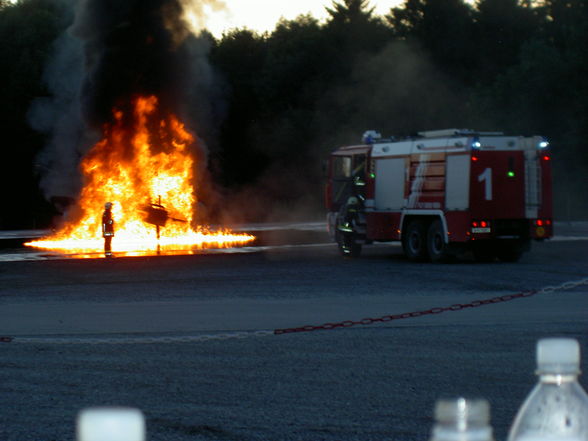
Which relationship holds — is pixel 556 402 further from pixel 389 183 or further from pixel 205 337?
pixel 389 183

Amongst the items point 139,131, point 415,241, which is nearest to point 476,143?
point 415,241

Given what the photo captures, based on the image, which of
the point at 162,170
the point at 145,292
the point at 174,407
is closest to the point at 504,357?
the point at 174,407

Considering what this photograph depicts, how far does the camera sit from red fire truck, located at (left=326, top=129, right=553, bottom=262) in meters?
22.3

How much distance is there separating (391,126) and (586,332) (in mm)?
48760

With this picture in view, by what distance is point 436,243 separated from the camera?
22969 millimetres

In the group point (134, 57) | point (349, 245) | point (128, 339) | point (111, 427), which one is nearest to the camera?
point (111, 427)

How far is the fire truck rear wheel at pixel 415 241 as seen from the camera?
2334cm

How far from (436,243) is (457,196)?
1188mm

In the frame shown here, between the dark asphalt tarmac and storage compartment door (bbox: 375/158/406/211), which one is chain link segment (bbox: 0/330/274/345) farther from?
storage compartment door (bbox: 375/158/406/211)

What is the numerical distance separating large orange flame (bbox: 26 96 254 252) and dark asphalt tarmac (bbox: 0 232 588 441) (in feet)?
53.6

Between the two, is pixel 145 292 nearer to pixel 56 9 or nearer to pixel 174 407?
pixel 174 407

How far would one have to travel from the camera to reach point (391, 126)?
196 ft

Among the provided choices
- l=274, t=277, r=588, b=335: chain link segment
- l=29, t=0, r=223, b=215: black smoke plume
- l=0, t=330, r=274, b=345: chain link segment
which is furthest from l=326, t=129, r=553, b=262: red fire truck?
l=29, t=0, r=223, b=215: black smoke plume

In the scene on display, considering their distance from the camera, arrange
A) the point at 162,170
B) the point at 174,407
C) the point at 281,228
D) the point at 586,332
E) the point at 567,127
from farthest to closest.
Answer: the point at 567,127 → the point at 281,228 → the point at 162,170 → the point at 586,332 → the point at 174,407
